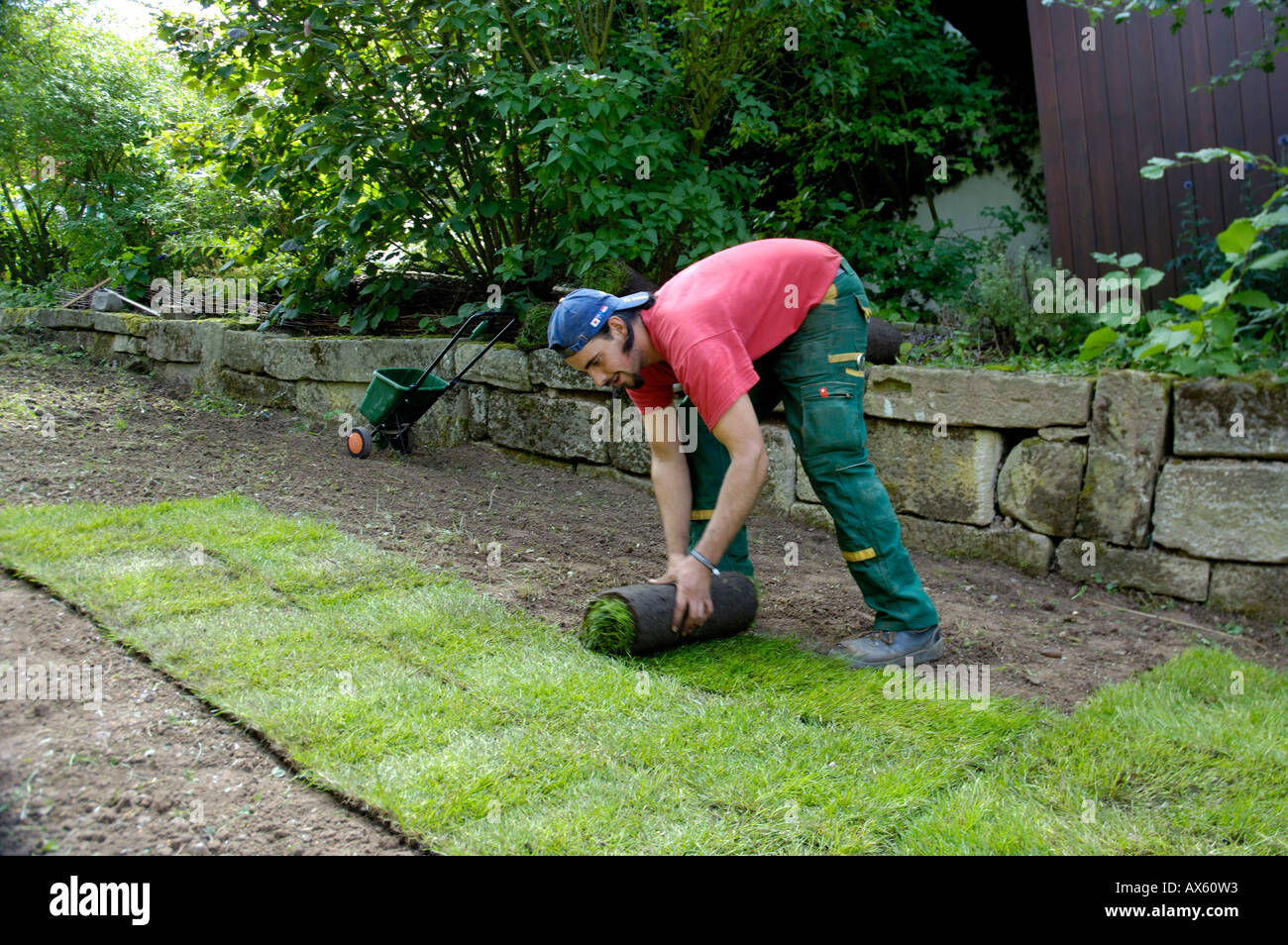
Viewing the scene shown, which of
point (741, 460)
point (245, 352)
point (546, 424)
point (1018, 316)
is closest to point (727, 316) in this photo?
point (741, 460)

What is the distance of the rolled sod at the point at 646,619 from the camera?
10.6ft

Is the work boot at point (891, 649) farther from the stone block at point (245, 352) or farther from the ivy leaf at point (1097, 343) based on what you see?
the stone block at point (245, 352)

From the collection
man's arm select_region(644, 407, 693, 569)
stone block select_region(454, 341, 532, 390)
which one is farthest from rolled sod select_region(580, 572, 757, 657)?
stone block select_region(454, 341, 532, 390)

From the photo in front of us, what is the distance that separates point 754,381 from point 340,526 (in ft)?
8.70

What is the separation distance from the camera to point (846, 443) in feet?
10.5

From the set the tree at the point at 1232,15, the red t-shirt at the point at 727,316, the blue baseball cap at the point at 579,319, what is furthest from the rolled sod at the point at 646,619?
the tree at the point at 1232,15

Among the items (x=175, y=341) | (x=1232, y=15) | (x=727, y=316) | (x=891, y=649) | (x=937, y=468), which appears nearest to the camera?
(x=727, y=316)

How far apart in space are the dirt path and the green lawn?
147mm

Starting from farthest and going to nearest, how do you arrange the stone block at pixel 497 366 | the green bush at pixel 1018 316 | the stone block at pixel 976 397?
the stone block at pixel 497 366, the green bush at pixel 1018 316, the stone block at pixel 976 397

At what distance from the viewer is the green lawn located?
225 centimetres

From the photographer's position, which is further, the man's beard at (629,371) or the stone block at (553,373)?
the stone block at (553,373)

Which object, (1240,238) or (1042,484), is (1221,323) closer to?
(1240,238)

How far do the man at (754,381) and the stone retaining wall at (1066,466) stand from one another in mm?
1350

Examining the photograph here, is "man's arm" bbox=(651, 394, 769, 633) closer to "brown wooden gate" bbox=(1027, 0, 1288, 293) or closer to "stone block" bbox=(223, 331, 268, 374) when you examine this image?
"brown wooden gate" bbox=(1027, 0, 1288, 293)
